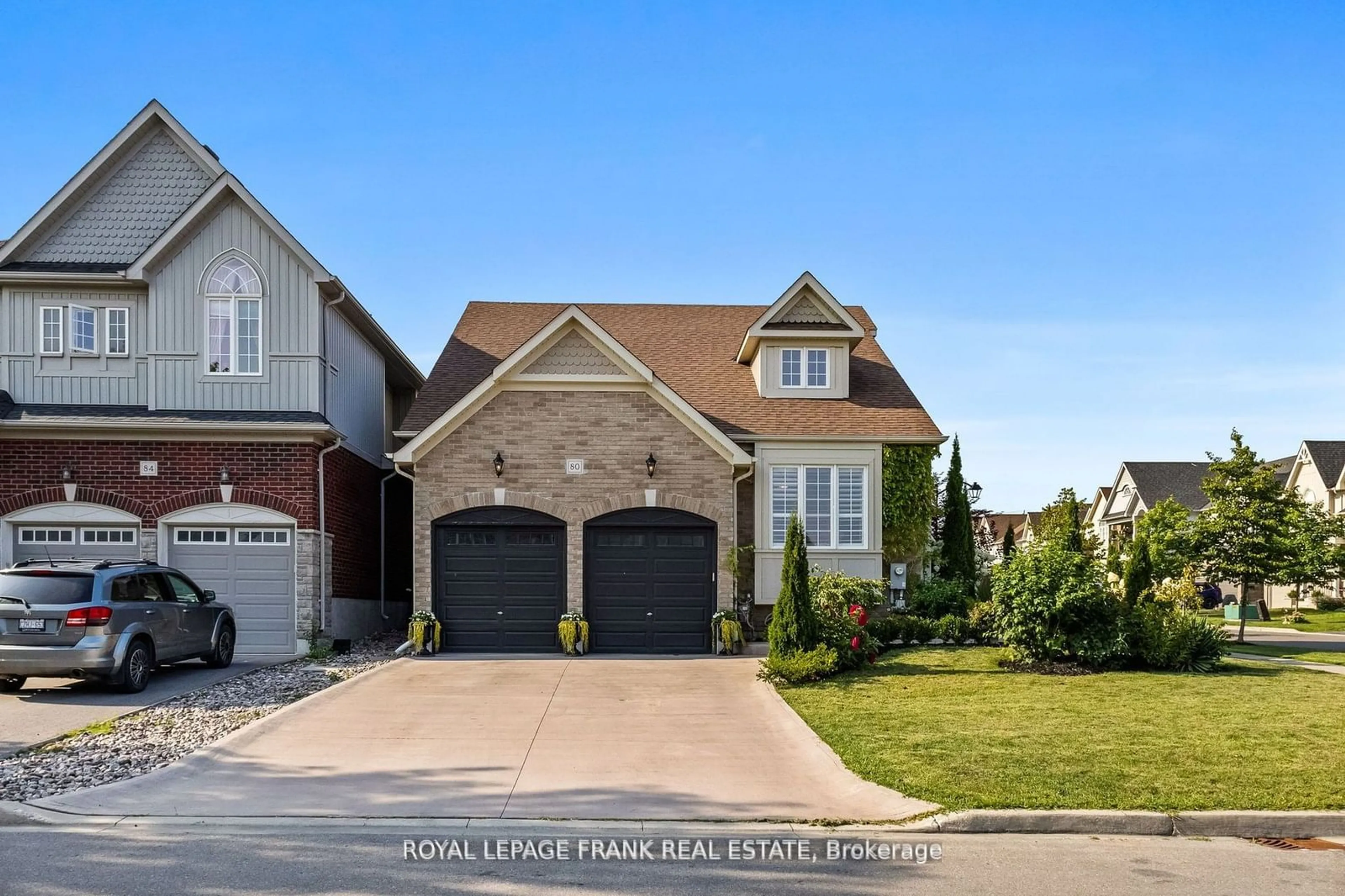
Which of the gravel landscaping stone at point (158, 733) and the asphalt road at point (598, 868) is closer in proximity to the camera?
the asphalt road at point (598, 868)

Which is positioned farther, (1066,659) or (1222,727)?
(1066,659)

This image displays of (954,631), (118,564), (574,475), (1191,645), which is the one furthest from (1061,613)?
(118,564)

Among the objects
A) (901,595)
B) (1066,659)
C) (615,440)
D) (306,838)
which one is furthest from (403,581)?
(306,838)

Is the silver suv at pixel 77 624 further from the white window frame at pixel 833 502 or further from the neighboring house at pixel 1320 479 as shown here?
the neighboring house at pixel 1320 479

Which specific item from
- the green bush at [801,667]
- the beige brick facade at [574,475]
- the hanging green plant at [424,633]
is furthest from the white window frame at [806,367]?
the hanging green plant at [424,633]

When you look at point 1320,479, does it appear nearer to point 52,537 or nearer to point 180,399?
point 180,399

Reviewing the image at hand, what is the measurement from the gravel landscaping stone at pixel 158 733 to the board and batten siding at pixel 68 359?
6318 mm

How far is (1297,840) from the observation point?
832cm

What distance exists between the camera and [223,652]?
56.9ft

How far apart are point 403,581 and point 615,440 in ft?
27.2

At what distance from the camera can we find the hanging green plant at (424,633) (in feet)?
63.0

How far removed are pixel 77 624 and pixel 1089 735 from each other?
39.5ft

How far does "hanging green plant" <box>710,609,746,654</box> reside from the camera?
1970cm

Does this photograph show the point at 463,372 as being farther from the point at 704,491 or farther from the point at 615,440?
the point at 704,491
